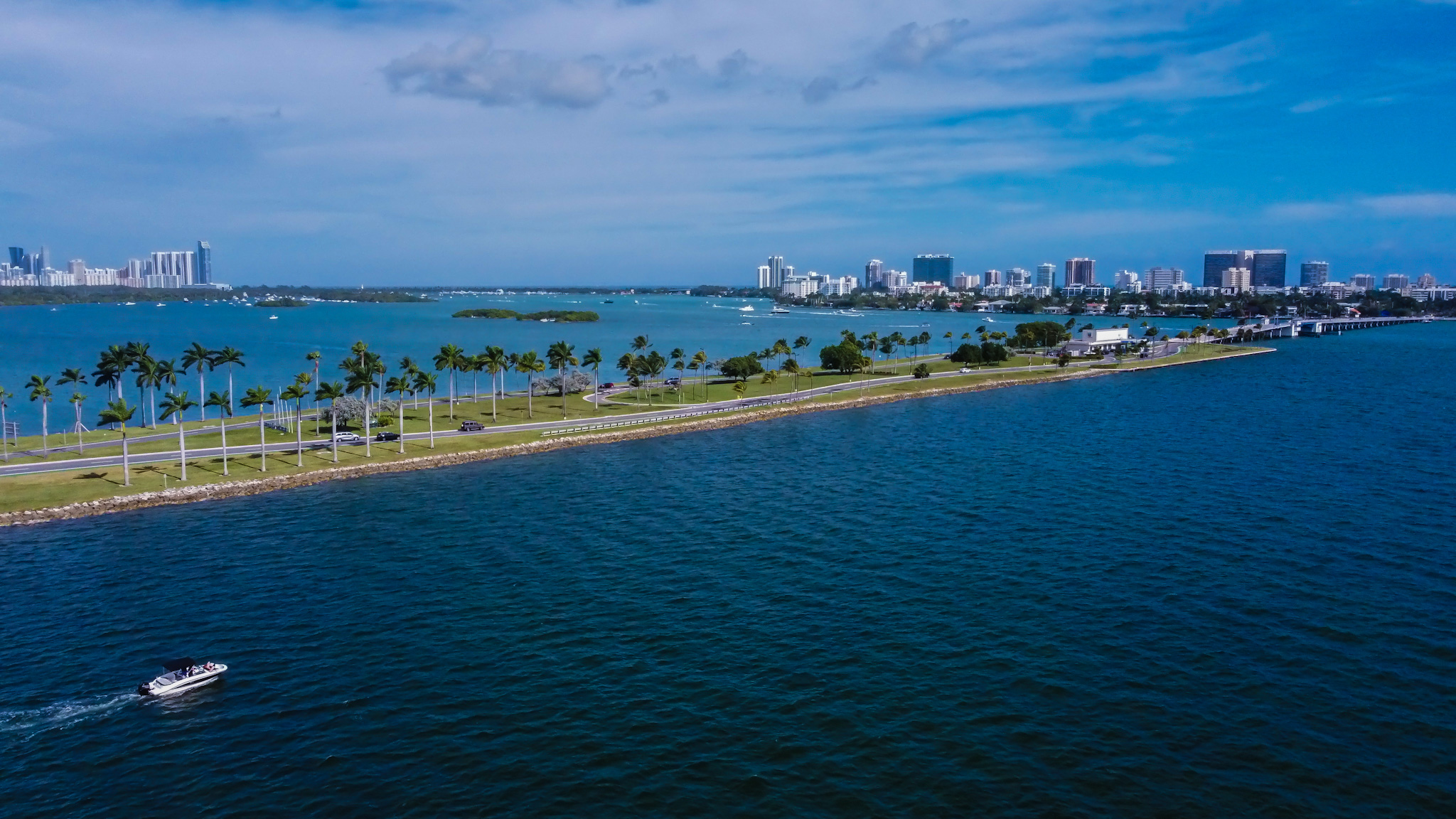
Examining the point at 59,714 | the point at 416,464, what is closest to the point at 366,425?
the point at 416,464

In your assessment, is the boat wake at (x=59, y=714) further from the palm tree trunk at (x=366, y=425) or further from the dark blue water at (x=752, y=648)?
the palm tree trunk at (x=366, y=425)

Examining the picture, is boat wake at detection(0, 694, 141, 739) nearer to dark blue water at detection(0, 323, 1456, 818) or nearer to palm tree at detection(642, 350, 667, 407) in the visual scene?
dark blue water at detection(0, 323, 1456, 818)

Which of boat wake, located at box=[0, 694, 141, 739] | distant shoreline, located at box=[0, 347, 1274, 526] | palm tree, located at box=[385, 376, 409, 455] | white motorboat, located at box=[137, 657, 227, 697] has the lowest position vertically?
boat wake, located at box=[0, 694, 141, 739]

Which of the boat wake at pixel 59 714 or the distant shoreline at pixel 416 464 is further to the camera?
the distant shoreline at pixel 416 464

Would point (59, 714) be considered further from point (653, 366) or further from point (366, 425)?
point (653, 366)

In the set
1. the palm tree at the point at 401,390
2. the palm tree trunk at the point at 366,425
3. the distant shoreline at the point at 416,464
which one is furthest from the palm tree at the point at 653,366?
the palm tree trunk at the point at 366,425

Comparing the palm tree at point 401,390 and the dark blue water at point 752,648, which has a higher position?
the palm tree at point 401,390

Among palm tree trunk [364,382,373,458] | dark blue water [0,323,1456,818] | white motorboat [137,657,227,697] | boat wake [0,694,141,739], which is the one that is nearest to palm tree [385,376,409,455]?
palm tree trunk [364,382,373,458]
